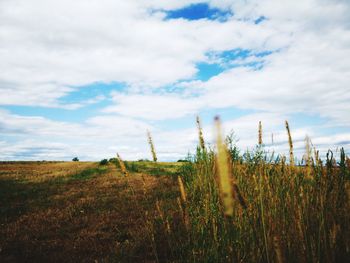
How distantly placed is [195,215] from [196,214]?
426 millimetres

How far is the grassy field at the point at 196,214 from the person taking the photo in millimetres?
2268

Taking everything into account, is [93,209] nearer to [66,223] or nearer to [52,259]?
[66,223]

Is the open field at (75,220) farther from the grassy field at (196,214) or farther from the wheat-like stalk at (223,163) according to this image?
the wheat-like stalk at (223,163)

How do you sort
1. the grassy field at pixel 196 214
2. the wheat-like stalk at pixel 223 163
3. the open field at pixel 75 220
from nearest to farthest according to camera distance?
1. the wheat-like stalk at pixel 223 163
2. the grassy field at pixel 196 214
3. the open field at pixel 75 220

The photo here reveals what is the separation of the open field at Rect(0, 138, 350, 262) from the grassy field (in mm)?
14

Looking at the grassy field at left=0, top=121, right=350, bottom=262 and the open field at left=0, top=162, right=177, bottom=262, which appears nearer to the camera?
the grassy field at left=0, top=121, right=350, bottom=262

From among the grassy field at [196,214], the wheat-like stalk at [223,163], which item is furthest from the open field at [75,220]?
the wheat-like stalk at [223,163]

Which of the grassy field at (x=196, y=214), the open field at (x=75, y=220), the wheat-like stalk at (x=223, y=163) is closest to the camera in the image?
the wheat-like stalk at (x=223, y=163)

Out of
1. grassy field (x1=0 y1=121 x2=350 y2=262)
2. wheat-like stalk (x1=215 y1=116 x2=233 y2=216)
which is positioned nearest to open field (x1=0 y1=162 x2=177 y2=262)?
grassy field (x1=0 y1=121 x2=350 y2=262)

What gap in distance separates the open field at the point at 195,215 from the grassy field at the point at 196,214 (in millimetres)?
14

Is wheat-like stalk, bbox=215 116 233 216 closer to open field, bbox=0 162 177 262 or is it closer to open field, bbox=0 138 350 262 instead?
open field, bbox=0 138 350 262

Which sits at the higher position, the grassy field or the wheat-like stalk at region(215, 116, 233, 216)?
the wheat-like stalk at region(215, 116, 233, 216)

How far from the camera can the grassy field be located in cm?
227

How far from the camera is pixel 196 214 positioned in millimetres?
4785
